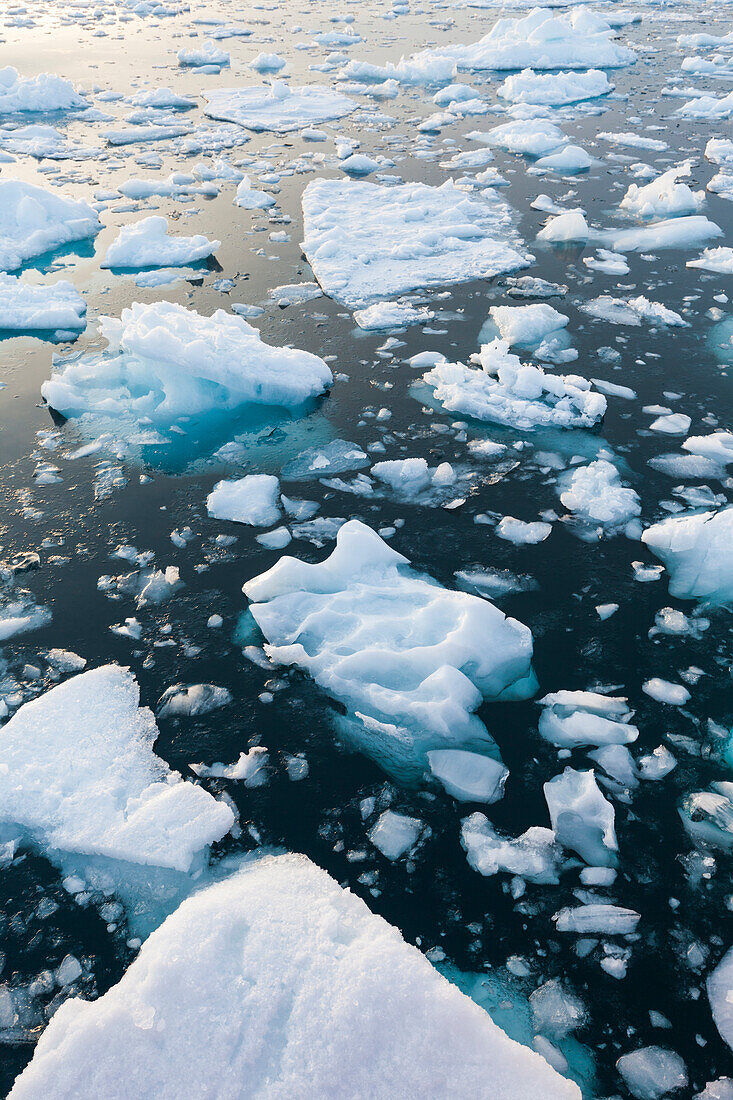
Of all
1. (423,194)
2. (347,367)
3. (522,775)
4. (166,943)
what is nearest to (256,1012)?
(166,943)

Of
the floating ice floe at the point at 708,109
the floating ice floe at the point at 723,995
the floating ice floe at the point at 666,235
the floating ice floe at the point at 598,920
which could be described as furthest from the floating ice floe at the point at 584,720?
the floating ice floe at the point at 708,109

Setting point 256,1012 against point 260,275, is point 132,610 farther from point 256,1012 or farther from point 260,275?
point 260,275

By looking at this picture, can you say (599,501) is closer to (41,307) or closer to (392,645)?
(392,645)

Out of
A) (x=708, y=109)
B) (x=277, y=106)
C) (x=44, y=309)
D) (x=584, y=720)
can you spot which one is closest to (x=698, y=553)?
(x=584, y=720)

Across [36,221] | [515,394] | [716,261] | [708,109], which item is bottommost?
[515,394]

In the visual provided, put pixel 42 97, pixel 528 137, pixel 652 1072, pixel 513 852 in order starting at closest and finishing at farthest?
pixel 652 1072 → pixel 513 852 → pixel 528 137 → pixel 42 97

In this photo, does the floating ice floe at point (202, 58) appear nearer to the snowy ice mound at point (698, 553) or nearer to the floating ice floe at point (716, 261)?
the floating ice floe at point (716, 261)
